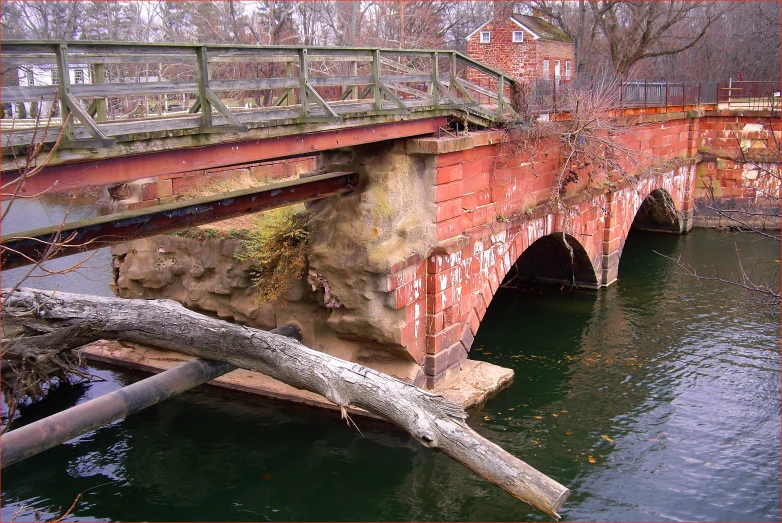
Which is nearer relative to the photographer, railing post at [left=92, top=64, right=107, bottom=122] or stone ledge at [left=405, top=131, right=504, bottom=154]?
railing post at [left=92, top=64, right=107, bottom=122]

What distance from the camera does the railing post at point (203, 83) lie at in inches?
291

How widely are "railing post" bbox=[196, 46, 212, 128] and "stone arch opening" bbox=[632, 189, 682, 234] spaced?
66.3 feet

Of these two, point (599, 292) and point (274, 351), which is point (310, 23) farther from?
point (274, 351)

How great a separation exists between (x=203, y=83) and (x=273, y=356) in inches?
145

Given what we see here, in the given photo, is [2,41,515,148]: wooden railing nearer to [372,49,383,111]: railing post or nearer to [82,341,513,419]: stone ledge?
[372,49,383,111]: railing post

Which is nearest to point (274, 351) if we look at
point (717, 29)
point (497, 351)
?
point (497, 351)

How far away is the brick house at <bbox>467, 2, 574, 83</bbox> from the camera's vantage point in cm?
2325

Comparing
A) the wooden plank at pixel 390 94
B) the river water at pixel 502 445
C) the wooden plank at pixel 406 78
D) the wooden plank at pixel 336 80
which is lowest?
the river water at pixel 502 445

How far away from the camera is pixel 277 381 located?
12531 millimetres

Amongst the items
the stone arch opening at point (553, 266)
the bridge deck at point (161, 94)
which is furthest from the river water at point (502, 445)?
the bridge deck at point (161, 94)

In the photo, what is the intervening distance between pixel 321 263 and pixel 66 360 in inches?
156

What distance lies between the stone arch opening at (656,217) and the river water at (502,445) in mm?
10562

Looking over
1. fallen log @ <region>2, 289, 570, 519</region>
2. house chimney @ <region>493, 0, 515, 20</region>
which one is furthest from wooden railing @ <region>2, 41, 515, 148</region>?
house chimney @ <region>493, 0, 515, 20</region>

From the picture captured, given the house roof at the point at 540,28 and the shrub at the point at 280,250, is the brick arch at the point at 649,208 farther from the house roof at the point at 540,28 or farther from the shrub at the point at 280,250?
the house roof at the point at 540,28
